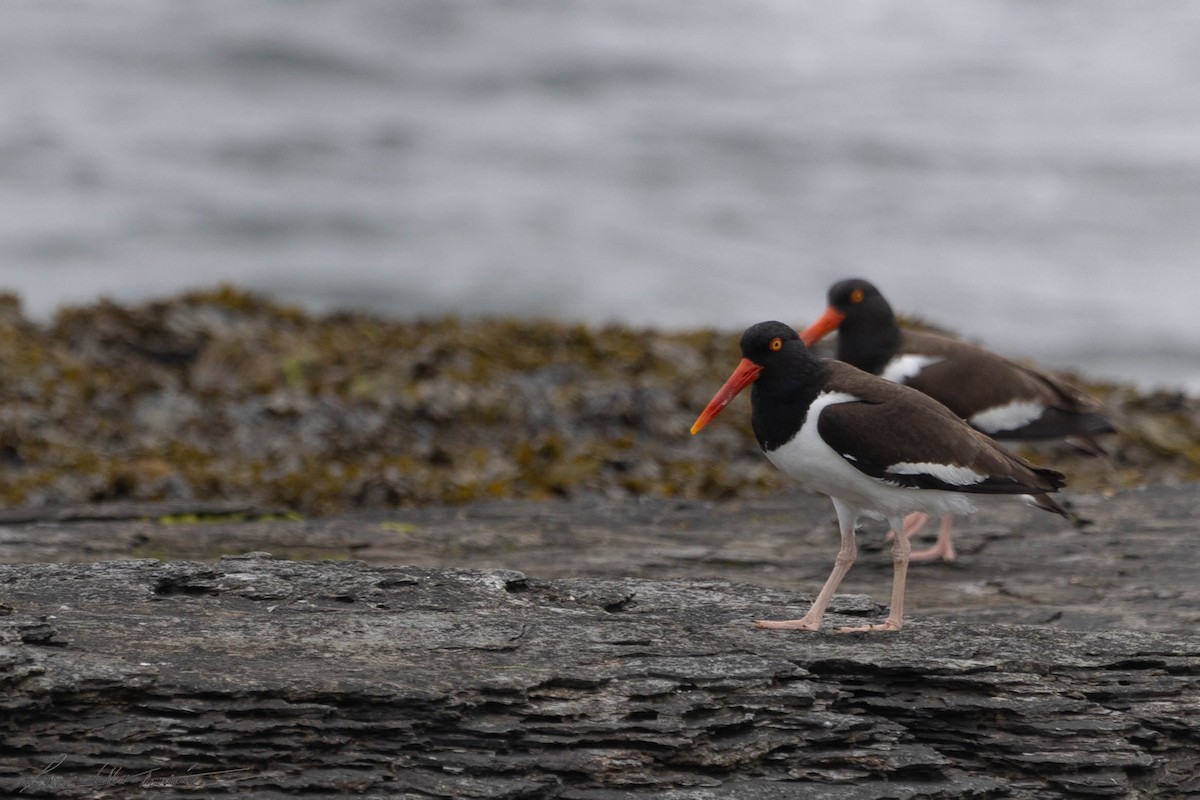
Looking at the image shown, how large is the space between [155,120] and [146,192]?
3136mm

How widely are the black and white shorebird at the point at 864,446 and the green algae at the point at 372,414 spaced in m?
3.33

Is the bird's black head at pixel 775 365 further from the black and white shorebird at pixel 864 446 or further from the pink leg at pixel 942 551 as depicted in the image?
the pink leg at pixel 942 551

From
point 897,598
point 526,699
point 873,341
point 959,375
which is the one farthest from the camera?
point 873,341

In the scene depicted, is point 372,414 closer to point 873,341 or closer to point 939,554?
point 873,341

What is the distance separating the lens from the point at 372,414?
33.2 ft

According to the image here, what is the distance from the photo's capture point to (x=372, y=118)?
2678 centimetres

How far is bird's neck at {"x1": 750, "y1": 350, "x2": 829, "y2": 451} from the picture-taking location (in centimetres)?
538

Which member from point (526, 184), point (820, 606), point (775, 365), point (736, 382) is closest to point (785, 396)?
point (775, 365)

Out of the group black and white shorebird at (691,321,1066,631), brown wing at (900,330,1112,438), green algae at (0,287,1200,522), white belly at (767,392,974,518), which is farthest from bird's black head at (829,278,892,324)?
white belly at (767,392,974,518)

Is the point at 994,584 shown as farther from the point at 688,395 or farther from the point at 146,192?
the point at 146,192

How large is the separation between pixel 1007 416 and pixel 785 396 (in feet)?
9.67

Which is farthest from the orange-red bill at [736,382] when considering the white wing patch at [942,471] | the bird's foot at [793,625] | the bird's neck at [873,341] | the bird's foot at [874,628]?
the bird's neck at [873,341]

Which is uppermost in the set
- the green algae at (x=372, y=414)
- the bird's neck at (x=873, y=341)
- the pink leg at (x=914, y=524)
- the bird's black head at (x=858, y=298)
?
the bird's black head at (x=858, y=298)

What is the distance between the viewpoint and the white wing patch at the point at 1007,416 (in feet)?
25.5
